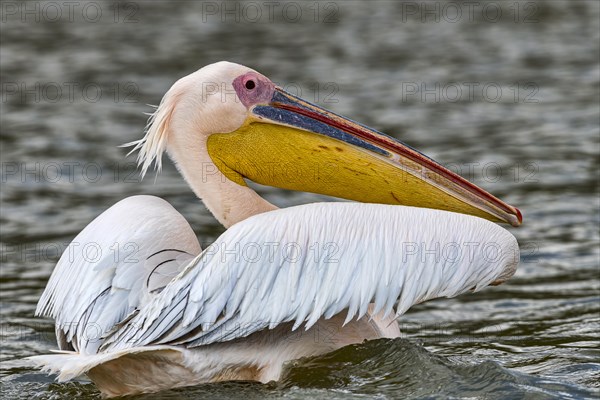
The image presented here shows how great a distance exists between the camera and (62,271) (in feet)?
16.9

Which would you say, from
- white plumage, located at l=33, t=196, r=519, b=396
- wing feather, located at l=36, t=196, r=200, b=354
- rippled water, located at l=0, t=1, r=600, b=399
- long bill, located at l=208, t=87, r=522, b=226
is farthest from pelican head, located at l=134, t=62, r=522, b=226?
rippled water, located at l=0, t=1, r=600, b=399

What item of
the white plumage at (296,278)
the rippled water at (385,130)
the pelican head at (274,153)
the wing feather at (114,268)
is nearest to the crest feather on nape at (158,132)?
the pelican head at (274,153)

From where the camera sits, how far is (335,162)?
5.22 metres

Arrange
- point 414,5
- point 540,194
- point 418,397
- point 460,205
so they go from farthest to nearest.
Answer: point 414,5, point 540,194, point 460,205, point 418,397

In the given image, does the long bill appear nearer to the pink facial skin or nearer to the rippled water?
the pink facial skin

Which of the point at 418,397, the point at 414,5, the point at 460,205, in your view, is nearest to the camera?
the point at 418,397

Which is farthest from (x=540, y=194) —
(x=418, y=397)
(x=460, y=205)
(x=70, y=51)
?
(x=70, y=51)

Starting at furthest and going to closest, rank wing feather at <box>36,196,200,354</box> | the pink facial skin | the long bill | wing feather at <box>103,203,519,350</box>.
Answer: the pink facial skin → the long bill → wing feather at <box>36,196,200,354</box> → wing feather at <box>103,203,519,350</box>

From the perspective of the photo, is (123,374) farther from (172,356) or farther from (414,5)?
(414,5)

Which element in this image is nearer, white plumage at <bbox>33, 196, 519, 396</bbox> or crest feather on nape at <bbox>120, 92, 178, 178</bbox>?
white plumage at <bbox>33, 196, 519, 396</bbox>

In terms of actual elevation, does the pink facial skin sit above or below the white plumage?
above

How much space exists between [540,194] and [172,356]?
4775 mm

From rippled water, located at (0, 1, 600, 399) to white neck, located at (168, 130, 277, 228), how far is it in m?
0.89

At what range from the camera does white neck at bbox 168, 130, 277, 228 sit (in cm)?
535
